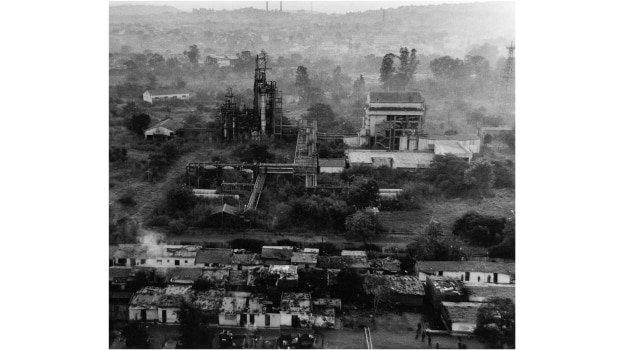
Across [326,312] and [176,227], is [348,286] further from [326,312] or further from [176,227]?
[176,227]

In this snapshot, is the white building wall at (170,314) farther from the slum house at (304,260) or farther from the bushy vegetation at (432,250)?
the bushy vegetation at (432,250)

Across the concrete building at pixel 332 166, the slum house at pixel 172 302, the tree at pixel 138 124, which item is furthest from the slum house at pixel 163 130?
the slum house at pixel 172 302

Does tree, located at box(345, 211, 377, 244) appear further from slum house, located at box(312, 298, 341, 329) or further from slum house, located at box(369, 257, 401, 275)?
slum house, located at box(312, 298, 341, 329)

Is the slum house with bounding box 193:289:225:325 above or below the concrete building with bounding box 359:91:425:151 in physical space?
below

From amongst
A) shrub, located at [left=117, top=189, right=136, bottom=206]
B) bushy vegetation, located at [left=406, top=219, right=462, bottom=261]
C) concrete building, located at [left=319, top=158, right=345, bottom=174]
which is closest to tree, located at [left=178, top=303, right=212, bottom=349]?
shrub, located at [left=117, top=189, right=136, bottom=206]

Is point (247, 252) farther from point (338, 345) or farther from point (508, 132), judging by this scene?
point (508, 132)

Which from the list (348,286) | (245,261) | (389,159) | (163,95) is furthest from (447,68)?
(245,261)
